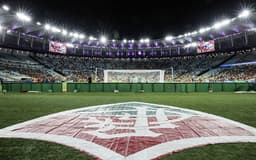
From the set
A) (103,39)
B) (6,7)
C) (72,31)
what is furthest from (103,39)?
(6,7)

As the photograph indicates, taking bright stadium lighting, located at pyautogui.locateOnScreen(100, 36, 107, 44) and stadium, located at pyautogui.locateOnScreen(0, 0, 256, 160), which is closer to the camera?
stadium, located at pyautogui.locateOnScreen(0, 0, 256, 160)

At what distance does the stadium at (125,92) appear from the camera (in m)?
3.22

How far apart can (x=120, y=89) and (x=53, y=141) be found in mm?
24696

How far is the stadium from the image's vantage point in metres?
3.22

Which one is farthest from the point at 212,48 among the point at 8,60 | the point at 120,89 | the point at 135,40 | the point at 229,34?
the point at 8,60

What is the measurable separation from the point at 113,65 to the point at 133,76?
107 feet

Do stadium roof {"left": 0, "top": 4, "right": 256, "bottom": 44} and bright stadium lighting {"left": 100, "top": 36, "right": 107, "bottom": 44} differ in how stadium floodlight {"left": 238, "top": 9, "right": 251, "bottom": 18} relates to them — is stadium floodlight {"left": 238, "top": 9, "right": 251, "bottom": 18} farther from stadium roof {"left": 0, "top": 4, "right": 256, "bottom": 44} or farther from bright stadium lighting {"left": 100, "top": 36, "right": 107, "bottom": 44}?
bright stadium lighting {"left": 100, "top": 36, "right": 107, "bottom": 44}

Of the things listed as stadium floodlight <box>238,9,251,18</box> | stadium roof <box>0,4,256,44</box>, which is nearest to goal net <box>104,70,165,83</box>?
stadium floodlight <box>238,9,251,18</box>

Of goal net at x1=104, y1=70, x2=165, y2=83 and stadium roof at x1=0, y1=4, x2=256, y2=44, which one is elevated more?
stadium roof at x1=0, y1=4, x2=256, y2=44

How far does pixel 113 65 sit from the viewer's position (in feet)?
225

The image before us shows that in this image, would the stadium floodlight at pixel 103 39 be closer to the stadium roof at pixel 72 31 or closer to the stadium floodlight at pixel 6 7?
the stadium roof at pixel 72 31

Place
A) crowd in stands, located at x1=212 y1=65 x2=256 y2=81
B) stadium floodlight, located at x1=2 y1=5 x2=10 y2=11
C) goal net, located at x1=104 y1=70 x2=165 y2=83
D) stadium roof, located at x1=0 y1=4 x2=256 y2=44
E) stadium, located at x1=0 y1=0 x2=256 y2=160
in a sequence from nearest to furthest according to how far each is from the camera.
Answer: stadium, located at x1=0 y1=0 x2=256 y2=160 < stadium floodlight, located at x1=2 y1=5 x2=10 y2=11 < goal net, located at x1=104 y1=70 x2=165 y2=83 < stadium roof, located at x1=0 y1=4 x2=256 y2=44 < crowd in stands, located at x1=212 y1=65 x2=256 y2=81

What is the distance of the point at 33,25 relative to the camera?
148 feet

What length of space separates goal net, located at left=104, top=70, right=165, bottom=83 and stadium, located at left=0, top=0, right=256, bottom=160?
252 mm
